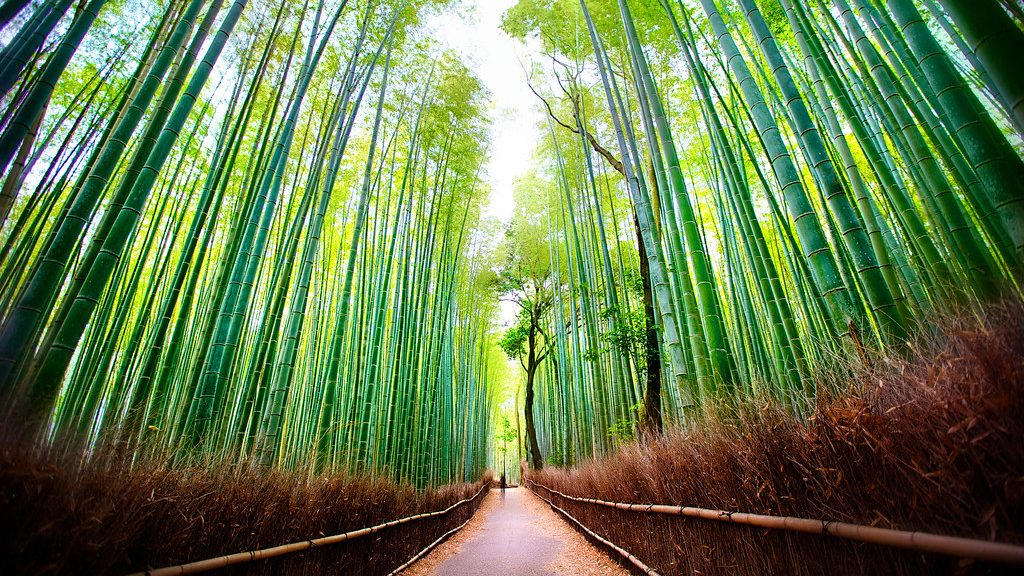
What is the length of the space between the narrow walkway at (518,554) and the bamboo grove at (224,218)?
0.98 metres

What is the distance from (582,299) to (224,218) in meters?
4.52

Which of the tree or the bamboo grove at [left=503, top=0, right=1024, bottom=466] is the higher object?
the tree

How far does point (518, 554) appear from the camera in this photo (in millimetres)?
3650

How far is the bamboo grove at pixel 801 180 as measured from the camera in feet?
4.05

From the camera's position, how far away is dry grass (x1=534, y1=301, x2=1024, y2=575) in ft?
2.21

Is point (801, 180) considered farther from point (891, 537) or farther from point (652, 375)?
point (652, 375)

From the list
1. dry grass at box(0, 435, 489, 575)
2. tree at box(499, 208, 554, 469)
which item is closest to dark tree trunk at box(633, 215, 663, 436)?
dry grass at box(0, 435, 489, 575)

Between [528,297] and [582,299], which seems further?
[528,297]

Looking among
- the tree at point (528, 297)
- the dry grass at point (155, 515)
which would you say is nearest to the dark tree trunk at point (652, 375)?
the dry grass at point (155, 515)

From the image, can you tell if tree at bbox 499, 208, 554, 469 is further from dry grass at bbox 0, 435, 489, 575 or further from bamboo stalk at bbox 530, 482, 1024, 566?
bamboo stalk at bbox 530, 482, 1024, 566

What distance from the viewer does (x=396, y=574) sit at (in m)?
2.98

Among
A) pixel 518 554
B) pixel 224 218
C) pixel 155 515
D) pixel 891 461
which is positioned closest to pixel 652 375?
pixel 518 554

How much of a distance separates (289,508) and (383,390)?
287 cm

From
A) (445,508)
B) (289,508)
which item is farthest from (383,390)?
(289,508)
